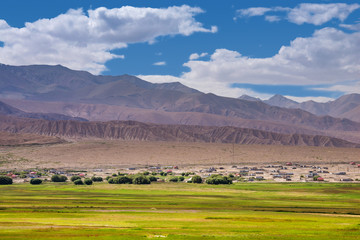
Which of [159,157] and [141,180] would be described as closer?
[141,180]

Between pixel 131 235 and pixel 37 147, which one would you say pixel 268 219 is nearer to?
pixel 131 235

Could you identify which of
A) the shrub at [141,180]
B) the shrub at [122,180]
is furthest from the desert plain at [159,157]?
the shrub at [141,180]

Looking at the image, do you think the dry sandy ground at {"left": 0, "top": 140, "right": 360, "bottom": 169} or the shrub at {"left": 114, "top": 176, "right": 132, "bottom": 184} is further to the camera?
the dry sandy ground at {"left": 0, "top": 140, "right": 360, "bottom": 169}

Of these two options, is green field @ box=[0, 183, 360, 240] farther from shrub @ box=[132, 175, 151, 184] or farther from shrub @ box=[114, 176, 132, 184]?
shrub @ box=[114, 176, 132, 184]

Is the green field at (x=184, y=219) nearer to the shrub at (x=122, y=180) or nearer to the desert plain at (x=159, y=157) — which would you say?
the shrub at (x=122, y=180)

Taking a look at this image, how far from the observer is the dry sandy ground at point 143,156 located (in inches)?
5984

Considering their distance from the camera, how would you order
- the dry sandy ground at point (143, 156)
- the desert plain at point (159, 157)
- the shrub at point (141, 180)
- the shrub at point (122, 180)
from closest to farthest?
the shrub at point (141, 180), the shrub at point (122, 180), the desert plain at point (159, 157), the dry sandy ground at point (143, 156)

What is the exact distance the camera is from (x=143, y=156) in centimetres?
17238

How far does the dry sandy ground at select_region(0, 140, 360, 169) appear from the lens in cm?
15200

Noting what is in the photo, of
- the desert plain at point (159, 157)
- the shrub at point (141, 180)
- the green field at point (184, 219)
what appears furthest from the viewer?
the desert plain at point (159, 157)

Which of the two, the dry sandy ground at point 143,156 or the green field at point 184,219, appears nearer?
the green field at point 184,219

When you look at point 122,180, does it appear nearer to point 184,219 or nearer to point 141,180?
point 141,180

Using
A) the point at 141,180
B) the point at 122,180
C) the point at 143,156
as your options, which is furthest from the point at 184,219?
the point at 143,156

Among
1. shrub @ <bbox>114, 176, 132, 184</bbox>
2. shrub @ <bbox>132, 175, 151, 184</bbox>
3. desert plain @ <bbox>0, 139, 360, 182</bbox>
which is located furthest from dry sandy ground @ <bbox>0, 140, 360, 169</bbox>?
shrub @ <bbox>132, 175, 151, 184</bbox>
